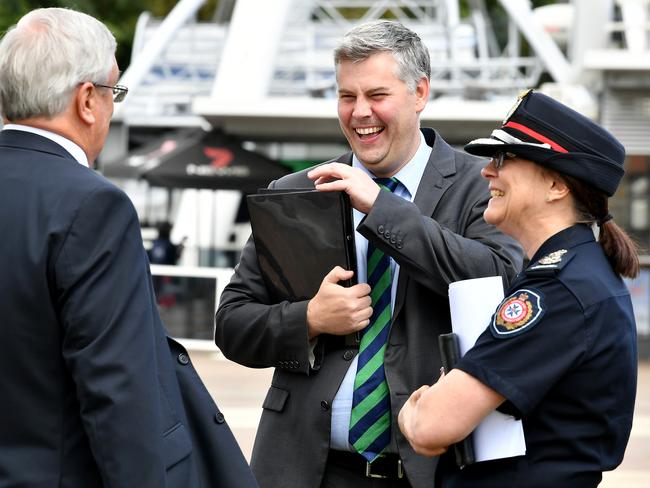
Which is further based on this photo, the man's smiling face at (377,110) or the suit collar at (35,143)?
the man's smiling face at (377,110)

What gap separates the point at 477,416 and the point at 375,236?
0.62 m

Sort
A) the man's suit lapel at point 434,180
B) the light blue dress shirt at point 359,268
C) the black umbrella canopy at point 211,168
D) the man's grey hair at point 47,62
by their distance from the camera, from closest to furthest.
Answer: the man's grey hair at point 47,62 → the light blue dress shirt at point 359,268 → the man's suit lapel at point 434,180 → the black umbrella canopy at point 211,168

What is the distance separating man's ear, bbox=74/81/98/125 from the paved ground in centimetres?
586

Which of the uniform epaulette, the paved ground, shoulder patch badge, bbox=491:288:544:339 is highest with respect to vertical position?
the uniform epaulette

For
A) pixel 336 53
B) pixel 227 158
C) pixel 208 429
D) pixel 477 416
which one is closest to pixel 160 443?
pixel 208 429

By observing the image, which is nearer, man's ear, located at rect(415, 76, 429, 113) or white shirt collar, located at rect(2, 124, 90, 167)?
white shirt collar, located at rect(2, 124, 90, 167)

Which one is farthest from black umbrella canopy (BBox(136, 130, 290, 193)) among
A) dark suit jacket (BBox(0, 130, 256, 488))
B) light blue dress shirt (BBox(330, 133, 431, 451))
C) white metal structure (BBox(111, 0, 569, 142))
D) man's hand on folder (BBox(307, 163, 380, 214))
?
dark suit jacket (BBox(0, 130, 256, 488))

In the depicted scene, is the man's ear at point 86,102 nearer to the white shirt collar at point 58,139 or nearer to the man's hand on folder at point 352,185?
the white shirt collar at point 58,139

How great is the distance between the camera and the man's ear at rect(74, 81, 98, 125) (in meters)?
2.62

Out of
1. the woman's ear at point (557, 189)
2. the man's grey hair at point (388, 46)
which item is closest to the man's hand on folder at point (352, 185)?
the man's grey hair at point (388, 46)

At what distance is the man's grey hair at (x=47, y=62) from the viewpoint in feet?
8.45

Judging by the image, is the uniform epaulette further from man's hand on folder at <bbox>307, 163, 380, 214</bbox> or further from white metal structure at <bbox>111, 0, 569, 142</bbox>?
white metal structure at <bbox>111, 0, 569, 142</bbox>

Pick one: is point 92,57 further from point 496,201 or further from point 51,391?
point 496,201

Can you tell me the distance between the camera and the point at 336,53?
3.27 m
